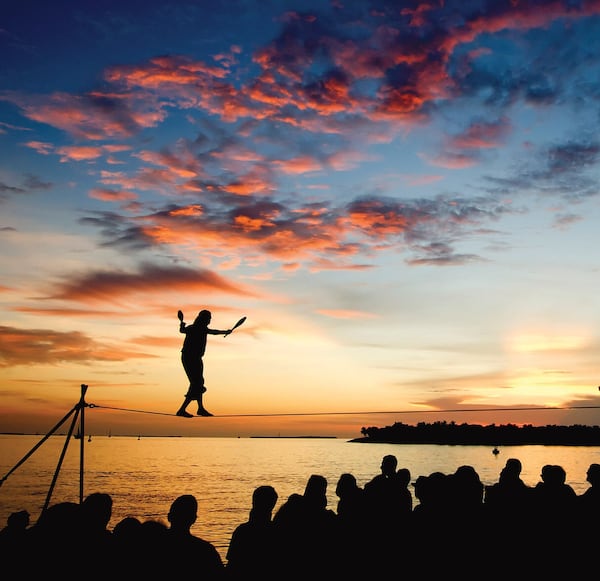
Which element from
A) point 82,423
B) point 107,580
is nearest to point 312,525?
point 107,580

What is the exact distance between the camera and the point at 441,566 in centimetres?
464

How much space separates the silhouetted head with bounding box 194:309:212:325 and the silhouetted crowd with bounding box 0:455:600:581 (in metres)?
4.22

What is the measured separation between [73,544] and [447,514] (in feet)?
9.16

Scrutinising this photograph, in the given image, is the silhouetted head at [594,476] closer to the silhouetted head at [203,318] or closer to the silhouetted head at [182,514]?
the silhouetted head at [182,514]

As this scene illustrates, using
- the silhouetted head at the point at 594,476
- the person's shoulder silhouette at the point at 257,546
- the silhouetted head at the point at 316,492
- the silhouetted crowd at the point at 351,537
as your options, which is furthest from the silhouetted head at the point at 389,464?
the person's shoulder silhouette at the point at 257,546

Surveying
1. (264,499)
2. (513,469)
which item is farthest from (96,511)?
(513,469)

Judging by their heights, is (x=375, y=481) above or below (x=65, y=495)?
above

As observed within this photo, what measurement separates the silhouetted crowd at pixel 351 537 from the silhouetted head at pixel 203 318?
422 cm

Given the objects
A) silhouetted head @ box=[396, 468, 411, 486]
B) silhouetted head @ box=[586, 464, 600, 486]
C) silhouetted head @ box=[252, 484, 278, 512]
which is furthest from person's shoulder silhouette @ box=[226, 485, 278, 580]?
silhouetted head @ box=[586, 464, 600, 486]

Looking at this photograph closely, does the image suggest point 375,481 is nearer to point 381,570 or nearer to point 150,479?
point 381,570

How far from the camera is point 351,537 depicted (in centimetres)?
490

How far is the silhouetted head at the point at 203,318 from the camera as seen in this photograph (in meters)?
9.42

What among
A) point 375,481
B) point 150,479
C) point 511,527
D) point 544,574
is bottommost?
point 150,479

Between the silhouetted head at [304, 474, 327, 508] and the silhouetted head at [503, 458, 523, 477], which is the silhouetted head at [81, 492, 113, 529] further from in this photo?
the silhouetted head at [503, 458, 523, 477]
